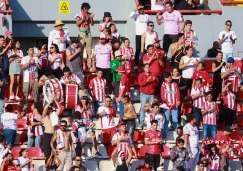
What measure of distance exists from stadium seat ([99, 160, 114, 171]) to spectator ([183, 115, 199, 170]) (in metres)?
1.91

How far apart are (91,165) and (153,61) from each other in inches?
141

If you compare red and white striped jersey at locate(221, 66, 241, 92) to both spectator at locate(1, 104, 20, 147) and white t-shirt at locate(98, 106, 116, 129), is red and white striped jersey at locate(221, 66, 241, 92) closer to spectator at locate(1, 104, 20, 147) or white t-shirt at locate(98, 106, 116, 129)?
white t-shirt at locate(98, 106, 116, 129)

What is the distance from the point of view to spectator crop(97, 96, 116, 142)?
1185 inches

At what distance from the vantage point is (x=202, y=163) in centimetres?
2934

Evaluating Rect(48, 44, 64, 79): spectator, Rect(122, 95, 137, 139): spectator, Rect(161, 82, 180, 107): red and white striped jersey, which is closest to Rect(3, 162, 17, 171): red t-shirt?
Rect(122, 95, 137, 139): spectator

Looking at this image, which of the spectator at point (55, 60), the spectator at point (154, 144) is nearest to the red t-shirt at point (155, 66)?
the spectator at point (55, 60)

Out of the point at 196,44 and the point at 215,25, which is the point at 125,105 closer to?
the point at 196,44

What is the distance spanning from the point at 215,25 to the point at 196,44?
2.38 metres

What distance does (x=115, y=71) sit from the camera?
31.6 metres

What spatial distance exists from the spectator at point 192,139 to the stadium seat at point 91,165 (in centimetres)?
228

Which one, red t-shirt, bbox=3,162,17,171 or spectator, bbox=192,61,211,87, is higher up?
spectator, bbox=192,61,211,87

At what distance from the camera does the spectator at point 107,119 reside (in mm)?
30094

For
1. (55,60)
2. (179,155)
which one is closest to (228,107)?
(179,155)

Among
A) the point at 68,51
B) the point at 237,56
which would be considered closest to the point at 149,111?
the point at 68,51
